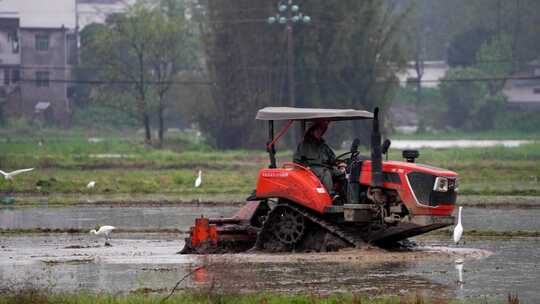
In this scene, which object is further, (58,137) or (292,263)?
(58,137)

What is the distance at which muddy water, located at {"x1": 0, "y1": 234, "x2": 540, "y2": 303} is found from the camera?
1405 centimetres

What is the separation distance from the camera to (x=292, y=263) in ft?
54.5

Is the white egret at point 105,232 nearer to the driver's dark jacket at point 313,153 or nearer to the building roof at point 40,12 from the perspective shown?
the driver's dark jacket at point 313,153

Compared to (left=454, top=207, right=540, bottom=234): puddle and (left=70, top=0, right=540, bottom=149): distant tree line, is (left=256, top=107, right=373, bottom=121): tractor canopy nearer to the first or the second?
(left=454, top=207, right=540, bottom=234): puddle

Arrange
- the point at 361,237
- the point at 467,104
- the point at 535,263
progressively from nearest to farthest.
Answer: the point at 535,263
the point at 361,237
the point at 467,104

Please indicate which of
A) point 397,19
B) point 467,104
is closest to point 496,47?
point 467,104

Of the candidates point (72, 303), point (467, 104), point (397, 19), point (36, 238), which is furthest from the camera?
point (467, 104)

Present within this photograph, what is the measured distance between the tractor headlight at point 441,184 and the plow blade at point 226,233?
3.11 meters

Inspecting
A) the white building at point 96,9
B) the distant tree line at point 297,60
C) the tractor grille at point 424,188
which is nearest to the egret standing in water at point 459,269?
the tractor grille at point 424,188

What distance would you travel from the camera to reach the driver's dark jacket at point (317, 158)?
1766 cm

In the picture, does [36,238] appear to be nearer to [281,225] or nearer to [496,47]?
[281,225]

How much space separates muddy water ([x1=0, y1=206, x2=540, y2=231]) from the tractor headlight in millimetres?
5574

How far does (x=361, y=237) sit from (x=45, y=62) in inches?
2523

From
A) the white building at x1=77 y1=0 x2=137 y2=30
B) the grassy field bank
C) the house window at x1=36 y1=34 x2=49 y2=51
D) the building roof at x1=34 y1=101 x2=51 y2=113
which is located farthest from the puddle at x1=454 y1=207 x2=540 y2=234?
the white building at x1=77 y1=0 x2=137 y2=30
